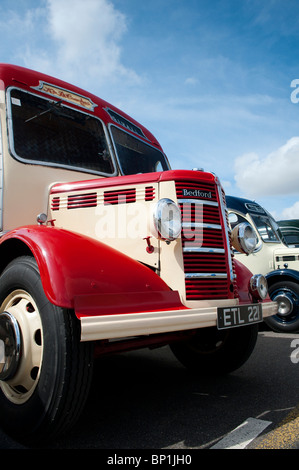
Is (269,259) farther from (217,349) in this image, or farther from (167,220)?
(167,220)

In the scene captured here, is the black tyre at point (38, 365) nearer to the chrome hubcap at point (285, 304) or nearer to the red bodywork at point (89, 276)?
the red bodywork at point (89, 276)

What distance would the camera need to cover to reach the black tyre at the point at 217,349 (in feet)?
10.7

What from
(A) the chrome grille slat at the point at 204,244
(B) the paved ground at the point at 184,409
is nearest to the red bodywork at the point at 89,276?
(A) the chrome grille slat at the point at 204,244

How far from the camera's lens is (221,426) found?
2309mm

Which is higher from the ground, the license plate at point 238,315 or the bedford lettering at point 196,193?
the bedford lettering at point 196,193

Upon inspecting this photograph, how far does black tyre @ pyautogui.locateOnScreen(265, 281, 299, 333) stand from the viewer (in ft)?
19.5

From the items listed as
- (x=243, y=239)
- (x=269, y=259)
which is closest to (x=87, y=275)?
(x=243, y=239)

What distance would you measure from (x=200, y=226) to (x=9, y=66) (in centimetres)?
206

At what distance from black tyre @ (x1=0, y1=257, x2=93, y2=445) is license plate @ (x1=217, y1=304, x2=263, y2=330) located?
81 cm

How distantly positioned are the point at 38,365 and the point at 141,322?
1.99ft

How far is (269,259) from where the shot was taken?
650 centimetres

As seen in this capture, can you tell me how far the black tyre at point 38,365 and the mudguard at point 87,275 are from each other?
0.35 ft

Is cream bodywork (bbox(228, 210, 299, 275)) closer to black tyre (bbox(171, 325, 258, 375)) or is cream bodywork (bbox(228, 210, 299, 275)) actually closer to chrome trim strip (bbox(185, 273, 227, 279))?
black tyre (bbox(171, 325, 258, 375))

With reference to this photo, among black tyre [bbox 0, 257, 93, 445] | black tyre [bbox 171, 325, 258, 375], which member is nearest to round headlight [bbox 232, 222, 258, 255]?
black tyre [bbox 171, 325, 258, 375]
